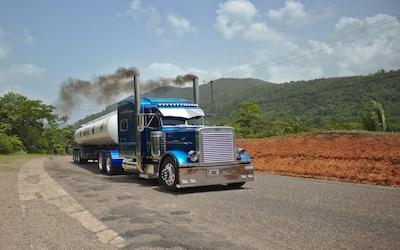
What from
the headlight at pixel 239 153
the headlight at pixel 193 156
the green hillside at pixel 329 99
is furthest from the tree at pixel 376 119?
the green hillside at pixel 329 99

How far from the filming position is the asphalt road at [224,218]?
247 inches

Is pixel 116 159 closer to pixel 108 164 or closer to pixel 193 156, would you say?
pixel 108 164

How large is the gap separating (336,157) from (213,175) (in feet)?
28.1

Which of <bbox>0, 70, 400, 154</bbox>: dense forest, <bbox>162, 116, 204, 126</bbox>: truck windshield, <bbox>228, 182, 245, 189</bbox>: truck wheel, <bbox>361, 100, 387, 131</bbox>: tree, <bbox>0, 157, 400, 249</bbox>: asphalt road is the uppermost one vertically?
<bbox>0, 70, 400, 154</bbox>: dense forest

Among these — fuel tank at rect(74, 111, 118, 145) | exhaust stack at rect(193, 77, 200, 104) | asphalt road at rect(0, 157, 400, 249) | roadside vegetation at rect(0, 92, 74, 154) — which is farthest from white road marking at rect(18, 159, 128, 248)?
roadside vegetation at rect(0, 92, 74, 154)

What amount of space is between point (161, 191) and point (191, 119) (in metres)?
3.11

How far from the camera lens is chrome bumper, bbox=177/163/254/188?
37.9 ft

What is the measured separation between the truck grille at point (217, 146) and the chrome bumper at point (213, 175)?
0.25 meters

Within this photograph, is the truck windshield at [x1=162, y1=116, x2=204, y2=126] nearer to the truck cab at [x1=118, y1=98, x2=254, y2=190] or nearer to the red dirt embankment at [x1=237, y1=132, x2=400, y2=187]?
the truck cab at [x1=118, y1=98, x2=254, y2=190]

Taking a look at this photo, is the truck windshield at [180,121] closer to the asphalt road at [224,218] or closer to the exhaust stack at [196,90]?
the exhaust stack at [196,90]

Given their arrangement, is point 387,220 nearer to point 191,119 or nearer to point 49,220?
point 49,220

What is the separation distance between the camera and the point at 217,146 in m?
12.2

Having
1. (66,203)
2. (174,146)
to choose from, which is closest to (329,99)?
(174,146)

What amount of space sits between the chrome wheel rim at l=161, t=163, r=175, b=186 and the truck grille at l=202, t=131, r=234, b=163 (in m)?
1.08
